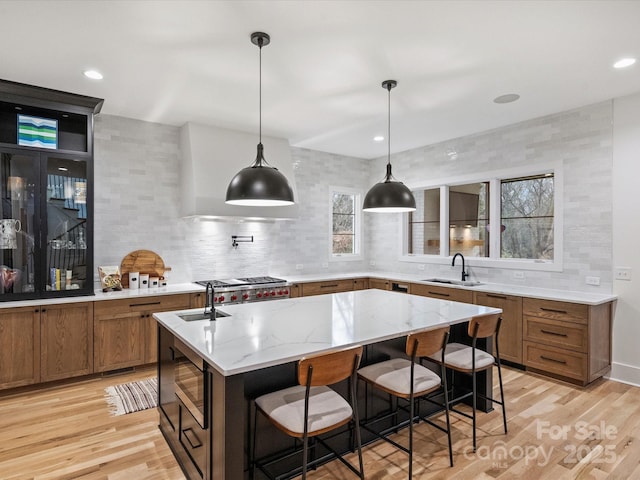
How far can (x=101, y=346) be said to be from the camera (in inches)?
147

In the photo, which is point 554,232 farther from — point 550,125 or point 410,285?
point 410,285

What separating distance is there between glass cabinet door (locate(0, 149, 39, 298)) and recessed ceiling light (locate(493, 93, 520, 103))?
4556mm

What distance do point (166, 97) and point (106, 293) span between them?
2127 millimetres

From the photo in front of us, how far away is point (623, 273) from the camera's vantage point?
3.70 metres

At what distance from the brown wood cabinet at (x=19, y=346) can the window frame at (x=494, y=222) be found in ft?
15.7

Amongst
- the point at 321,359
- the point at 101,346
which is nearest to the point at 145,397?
the point at 101,346

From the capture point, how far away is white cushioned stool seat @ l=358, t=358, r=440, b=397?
2.26m

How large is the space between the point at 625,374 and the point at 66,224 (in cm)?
578

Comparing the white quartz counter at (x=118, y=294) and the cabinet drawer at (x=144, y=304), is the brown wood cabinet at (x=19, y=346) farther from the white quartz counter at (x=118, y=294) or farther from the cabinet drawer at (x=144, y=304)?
the cabinet drawer at (x=144, y=304)

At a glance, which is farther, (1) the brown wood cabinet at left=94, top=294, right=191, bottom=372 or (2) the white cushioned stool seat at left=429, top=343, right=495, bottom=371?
(1) the brown wood cabinet at left=94, top=294, right=191, bottom=372

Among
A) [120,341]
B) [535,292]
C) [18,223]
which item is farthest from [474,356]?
[18,223]

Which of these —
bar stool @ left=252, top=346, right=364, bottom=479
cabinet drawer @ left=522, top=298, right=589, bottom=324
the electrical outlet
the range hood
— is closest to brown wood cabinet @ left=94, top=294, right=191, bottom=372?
the range hood

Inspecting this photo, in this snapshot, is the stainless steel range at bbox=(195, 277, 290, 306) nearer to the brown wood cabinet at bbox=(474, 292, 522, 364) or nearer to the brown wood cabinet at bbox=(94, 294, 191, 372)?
the brown wood cabinet at bbox=(94, 294, 191, 372)

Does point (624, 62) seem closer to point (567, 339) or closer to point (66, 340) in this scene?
point (567, 339)
